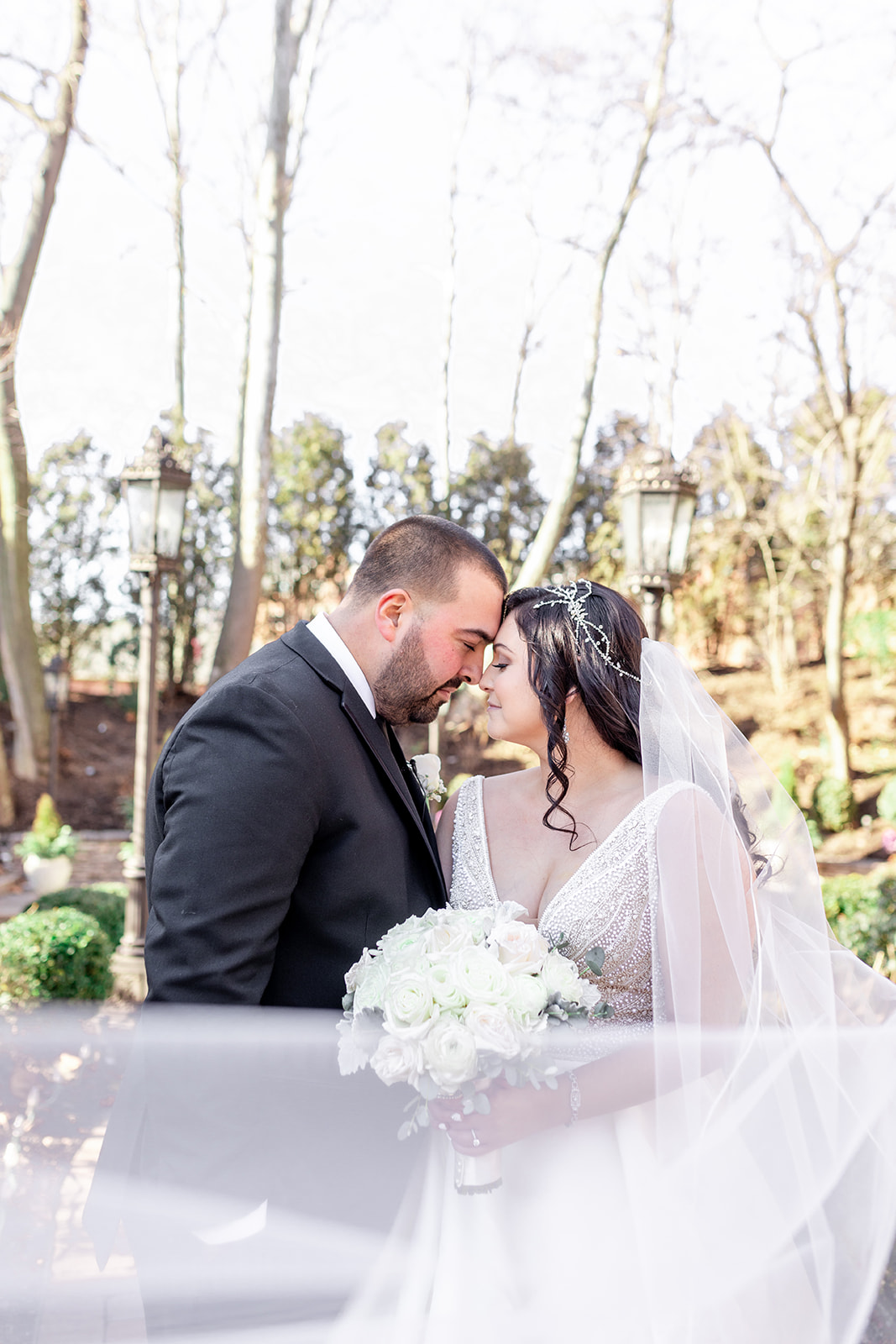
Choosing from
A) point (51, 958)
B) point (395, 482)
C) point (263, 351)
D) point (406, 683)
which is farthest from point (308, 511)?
point (406, 683)

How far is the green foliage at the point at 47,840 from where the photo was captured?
11.0 m

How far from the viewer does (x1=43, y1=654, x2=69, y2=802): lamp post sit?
1537cm

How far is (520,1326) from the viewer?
2.03 metres

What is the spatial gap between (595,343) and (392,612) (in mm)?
12148

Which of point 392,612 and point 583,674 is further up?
point 392,612

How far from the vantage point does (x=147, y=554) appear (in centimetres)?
756

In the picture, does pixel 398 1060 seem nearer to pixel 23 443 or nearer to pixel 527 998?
pixel 527 998

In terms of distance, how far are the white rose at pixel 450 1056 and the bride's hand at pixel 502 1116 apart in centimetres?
13

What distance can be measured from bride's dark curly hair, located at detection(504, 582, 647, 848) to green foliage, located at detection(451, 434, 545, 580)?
56.8 ft

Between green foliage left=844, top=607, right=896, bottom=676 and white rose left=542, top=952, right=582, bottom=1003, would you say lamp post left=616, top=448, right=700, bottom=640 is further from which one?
green foliage left=844, top=607, right=896, bottom=676

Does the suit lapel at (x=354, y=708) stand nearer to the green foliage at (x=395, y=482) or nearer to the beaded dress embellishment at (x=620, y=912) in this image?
the beaded dress embellishment at (x=620, y=912)

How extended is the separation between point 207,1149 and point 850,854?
14664 mm

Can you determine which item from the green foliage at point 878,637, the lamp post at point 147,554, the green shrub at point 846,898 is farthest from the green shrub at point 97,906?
the green foliage at point 878,637

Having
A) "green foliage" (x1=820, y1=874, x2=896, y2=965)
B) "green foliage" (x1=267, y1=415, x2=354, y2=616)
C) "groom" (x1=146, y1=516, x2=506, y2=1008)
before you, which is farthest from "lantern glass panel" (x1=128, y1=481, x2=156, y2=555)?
"green foliage" (x1=267, y1=415, x2=354, y2=616)
